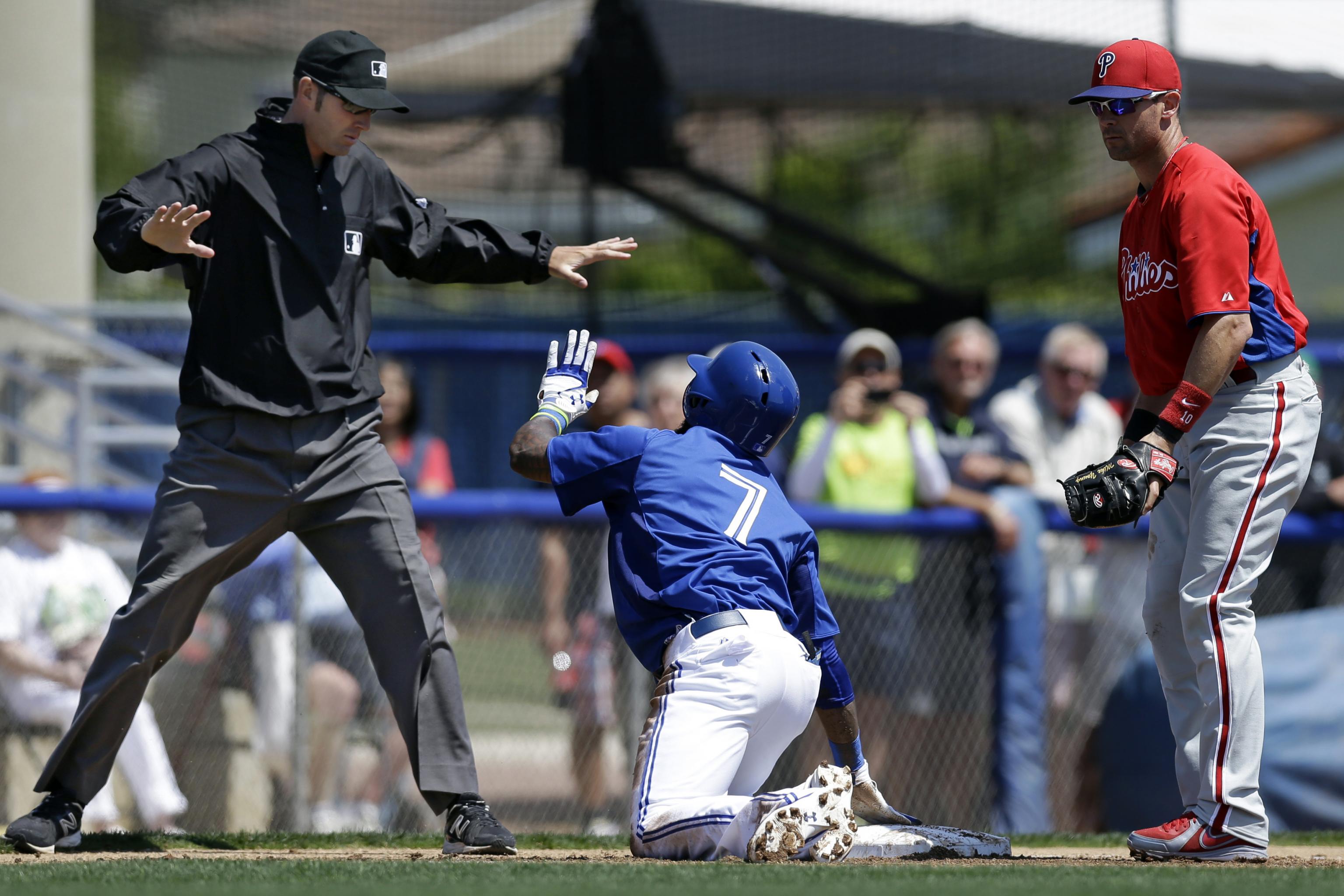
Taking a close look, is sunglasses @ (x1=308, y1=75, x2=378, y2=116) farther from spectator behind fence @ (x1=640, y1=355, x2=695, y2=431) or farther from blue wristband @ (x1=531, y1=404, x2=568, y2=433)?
spectator behind fence @ (x1=640, y1=355, x2=695, y2=431)

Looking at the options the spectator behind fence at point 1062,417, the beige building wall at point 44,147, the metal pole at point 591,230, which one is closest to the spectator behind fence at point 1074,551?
the spectator behind fence at point 1062,417

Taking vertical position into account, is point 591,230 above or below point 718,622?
above

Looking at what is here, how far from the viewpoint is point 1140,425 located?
4207 mm

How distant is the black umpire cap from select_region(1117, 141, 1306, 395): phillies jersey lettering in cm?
201

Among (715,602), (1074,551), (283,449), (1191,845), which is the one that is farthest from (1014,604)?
(283,449)

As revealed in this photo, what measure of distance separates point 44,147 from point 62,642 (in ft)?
16.9

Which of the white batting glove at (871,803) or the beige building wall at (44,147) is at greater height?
the beige building wall at (44,147)

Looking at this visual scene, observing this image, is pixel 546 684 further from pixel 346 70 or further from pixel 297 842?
pixel 346 70

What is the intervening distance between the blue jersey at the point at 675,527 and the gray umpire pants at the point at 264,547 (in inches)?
20.6

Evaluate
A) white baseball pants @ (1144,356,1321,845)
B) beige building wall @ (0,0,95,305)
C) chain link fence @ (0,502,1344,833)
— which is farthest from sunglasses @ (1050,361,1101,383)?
beige building wall @ (0,0,95,305)

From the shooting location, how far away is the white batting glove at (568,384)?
4.30 m

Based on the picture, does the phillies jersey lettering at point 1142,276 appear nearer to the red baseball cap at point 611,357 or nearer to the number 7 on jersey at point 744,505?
the number 7 on jersey at point 744,505

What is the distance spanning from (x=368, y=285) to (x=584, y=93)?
6.69m

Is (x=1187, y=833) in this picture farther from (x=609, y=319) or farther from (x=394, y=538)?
(x=609, y=319)
